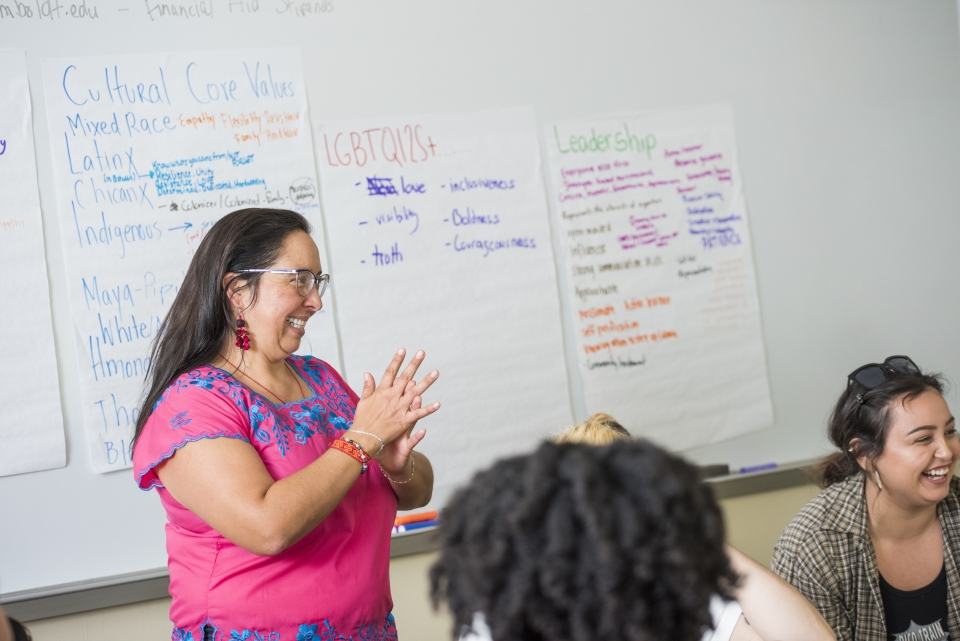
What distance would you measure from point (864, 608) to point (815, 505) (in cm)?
22

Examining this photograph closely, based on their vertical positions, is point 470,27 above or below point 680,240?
above

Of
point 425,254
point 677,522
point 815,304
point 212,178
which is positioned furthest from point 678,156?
point 677,522

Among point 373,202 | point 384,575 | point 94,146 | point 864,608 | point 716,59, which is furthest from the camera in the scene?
point 716,59

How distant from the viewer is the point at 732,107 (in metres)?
2.60

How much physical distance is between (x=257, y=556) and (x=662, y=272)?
166 centimetres

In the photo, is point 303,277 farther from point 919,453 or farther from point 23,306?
point 919,453

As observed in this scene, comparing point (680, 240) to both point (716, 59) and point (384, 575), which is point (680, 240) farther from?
point (384, 575)

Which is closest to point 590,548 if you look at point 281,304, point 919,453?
point 281,304

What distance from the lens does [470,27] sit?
2305 mm

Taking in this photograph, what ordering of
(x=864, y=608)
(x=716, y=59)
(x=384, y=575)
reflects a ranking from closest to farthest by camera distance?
(x=384, y=575) < (x=864, y=608) < (x=716, y=59)

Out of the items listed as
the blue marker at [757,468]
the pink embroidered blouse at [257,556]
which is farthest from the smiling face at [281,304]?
the blue marker at [757,468]

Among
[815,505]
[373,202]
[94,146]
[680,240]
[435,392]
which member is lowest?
[815,505]

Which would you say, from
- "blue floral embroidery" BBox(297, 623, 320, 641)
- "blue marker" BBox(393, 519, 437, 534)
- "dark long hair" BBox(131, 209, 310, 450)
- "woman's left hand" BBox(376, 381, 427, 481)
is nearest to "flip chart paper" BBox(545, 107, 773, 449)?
"blue marker" BBox(393, 519, 437, 534)

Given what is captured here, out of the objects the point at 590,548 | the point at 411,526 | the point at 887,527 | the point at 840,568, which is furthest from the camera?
the point at 411,526
